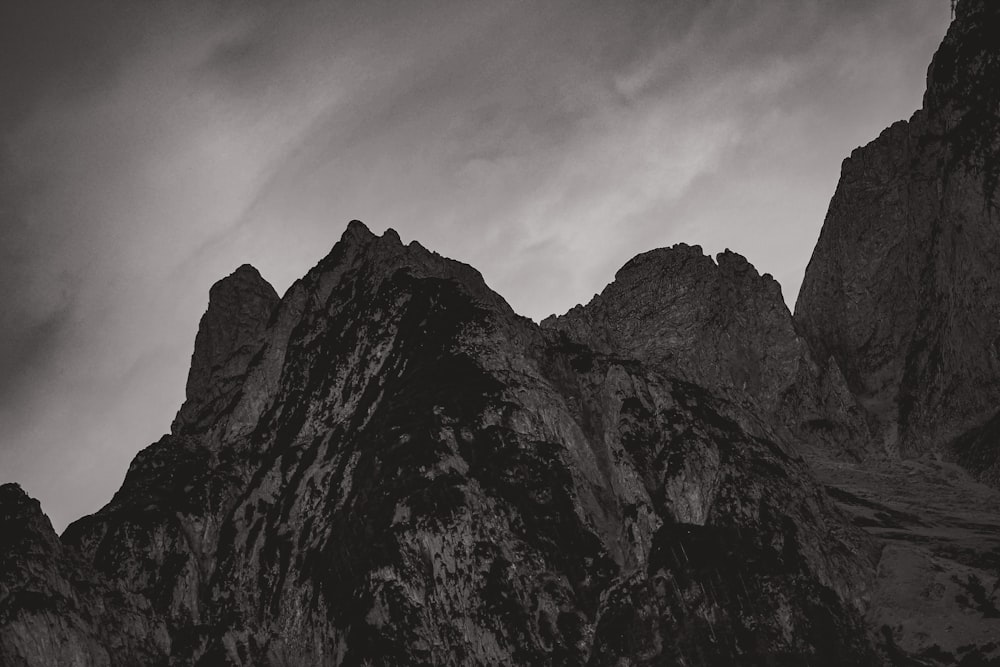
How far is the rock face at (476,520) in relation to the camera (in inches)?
4993

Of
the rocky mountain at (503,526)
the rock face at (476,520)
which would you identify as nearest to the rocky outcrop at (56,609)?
the rocky mountain at (503,526)

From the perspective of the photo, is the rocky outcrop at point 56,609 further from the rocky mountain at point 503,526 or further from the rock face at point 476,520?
the rock face at point 476,520

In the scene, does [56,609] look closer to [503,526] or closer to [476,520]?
[476,520]

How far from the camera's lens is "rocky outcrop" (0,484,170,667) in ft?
437

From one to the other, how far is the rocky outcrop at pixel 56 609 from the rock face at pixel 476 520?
3919 mm

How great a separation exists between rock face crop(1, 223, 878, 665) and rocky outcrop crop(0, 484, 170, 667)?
3.92 meters

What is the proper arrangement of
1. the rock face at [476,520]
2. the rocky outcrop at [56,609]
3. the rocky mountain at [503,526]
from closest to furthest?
1. the rock face at [476,520]
2. the rocky mountain at [503,526]
3. the rocky outcrop at [56,609]

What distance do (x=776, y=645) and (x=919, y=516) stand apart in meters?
63.8

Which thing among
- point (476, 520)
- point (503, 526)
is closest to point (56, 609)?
point (476, 520)

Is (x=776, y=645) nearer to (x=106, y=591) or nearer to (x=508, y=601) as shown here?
(x=508, y=601)

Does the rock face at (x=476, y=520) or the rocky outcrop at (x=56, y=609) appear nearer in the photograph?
the rock face at (x=476, y=520)

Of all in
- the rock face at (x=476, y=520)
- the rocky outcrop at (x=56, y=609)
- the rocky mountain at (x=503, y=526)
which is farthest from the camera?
the rocky outcrop at (x=56, y=609)

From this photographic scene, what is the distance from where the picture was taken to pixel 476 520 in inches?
5443

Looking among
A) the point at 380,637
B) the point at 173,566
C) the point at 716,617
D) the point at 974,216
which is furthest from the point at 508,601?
the point at 974,216
